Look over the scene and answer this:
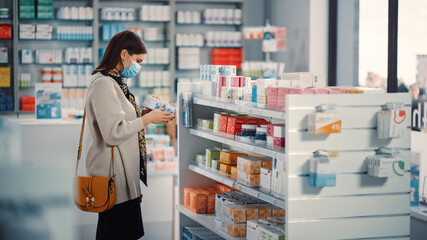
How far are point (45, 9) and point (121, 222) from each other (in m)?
6.17

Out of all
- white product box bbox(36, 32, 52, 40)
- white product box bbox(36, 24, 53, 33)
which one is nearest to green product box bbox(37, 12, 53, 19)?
white product box bbox(36, 24, 53, 33)

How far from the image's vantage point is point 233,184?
3877mm

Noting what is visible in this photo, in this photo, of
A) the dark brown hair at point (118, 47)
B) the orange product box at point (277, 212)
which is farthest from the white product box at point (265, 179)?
the dark brown hair at point (118, 47)

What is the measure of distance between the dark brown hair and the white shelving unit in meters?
0.95

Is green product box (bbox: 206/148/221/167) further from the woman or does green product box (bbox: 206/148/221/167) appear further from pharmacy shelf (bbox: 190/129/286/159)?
the woman

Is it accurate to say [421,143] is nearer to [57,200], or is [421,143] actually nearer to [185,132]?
[185,132]

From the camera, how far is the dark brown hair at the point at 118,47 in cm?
364

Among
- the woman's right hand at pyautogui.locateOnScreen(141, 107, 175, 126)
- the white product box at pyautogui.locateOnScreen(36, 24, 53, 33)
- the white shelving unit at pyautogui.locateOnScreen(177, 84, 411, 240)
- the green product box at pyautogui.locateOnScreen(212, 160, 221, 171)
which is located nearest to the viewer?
the white shelving unit at pyautogui.locateOnScreen(177, 84, 411, 240)

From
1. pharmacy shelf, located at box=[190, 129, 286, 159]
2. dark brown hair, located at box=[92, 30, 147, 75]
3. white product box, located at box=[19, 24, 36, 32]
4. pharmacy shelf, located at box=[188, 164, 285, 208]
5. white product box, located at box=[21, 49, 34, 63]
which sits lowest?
pharmacy shelf, located at box=[188, 164, 285, 208]

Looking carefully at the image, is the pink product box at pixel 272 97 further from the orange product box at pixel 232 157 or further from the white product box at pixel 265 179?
the orange product box at pixel 232 157

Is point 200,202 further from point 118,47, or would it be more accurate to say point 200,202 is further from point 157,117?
point 118,47

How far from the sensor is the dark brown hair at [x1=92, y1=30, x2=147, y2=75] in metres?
3.64

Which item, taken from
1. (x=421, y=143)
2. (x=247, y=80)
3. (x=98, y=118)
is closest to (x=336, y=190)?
(x=247, y=80)

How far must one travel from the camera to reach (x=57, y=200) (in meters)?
2.67
